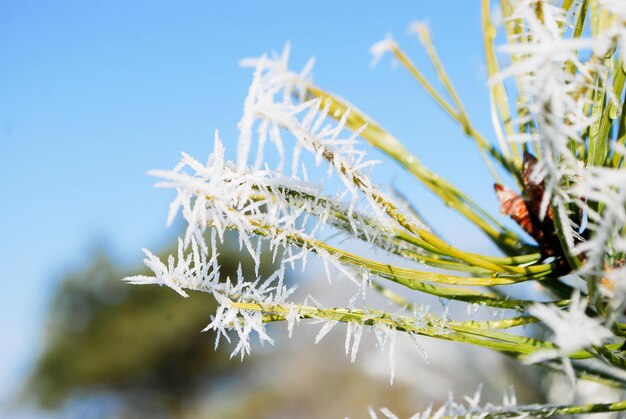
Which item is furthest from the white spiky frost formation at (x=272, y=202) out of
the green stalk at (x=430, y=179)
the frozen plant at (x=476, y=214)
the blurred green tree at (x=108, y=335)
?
the blurred green tree at (x=108, y=335)

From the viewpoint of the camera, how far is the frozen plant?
16cm

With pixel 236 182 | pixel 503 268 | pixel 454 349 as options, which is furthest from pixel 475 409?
pixel 454 349

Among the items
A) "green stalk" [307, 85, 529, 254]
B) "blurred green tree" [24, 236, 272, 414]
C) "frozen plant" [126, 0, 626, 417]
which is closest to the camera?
"frozen plant" [126, 0, 626, 417]

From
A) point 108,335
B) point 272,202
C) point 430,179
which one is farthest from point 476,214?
point 108,335

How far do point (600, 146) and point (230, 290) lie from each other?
17 cm

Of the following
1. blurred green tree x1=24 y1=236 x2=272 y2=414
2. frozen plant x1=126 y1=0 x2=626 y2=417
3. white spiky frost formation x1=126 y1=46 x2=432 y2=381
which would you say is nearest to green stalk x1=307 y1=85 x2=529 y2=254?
frozen plant x1=126 y1=0 x2=626 y2=417

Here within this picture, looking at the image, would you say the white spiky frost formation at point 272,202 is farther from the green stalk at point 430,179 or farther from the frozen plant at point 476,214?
the green stalk at point 430,179

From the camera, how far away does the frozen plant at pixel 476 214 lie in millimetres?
160

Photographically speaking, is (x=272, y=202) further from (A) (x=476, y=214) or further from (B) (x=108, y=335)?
(B) (x=108, y=335)

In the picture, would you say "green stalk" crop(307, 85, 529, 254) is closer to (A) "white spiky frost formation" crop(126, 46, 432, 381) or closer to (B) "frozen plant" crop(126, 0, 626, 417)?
(B) "frozen plant" crop(126, 0, 626, 417)

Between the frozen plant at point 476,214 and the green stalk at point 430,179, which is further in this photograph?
the green stalk at point 430,179

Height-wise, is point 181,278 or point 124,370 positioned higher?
point 181,278

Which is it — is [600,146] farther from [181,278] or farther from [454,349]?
[454,349]

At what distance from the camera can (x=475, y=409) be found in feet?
1.01
